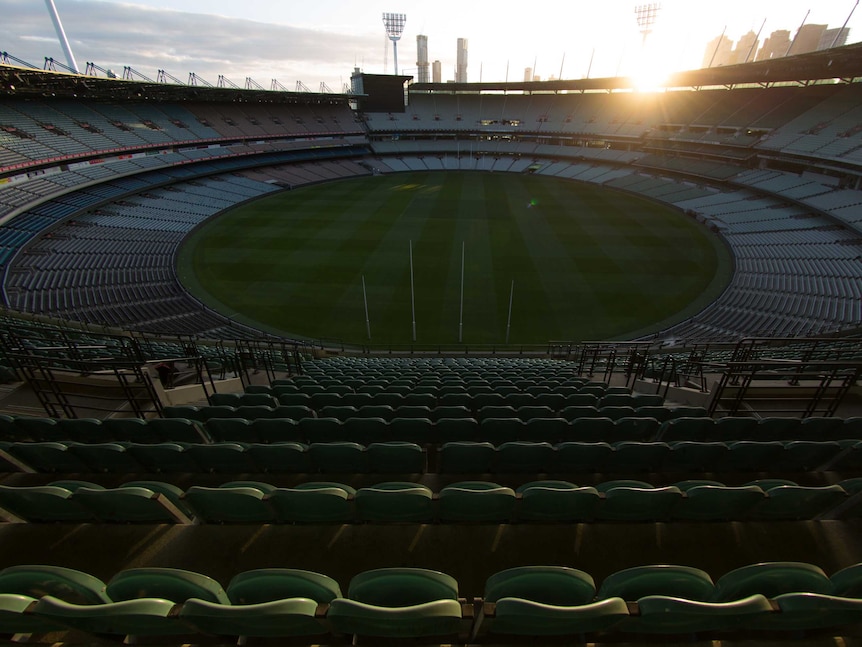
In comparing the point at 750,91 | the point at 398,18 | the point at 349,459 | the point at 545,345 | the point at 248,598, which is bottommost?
the point at 545,345

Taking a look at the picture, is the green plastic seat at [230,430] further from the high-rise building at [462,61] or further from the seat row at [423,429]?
the high-rise building at [462,61]

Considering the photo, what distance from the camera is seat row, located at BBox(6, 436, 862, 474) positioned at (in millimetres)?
5109

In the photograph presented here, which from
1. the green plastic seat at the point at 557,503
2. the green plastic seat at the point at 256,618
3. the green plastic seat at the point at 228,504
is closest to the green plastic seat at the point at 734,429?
the green plastic seat at the point at 557,503

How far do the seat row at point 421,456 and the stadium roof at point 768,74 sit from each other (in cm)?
4520

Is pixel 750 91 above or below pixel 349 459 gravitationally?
above

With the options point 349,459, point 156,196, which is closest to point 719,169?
point 349,459

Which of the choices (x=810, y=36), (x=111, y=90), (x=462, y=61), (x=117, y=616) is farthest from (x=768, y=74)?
(x=462, y=61)

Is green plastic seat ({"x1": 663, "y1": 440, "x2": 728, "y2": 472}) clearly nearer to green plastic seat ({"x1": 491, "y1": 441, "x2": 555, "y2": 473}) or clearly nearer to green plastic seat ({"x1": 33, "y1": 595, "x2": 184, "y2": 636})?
green plastic seat ({"x1": 491, "y1": 441, "x2": 555, "y2": 473})

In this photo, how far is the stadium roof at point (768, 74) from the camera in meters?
35.6

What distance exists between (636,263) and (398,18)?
81.3m

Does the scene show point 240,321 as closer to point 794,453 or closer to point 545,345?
point 545,345

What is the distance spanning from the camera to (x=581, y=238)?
34.8 metres

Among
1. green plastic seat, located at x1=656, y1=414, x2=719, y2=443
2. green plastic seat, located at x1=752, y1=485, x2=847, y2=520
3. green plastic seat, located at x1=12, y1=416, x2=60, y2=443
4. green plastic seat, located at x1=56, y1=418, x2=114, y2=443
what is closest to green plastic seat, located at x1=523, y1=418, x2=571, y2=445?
green plastic seat, located at x1=656, y1=414, x2=719, y2=443

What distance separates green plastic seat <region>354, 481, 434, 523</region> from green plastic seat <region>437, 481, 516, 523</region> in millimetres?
168
